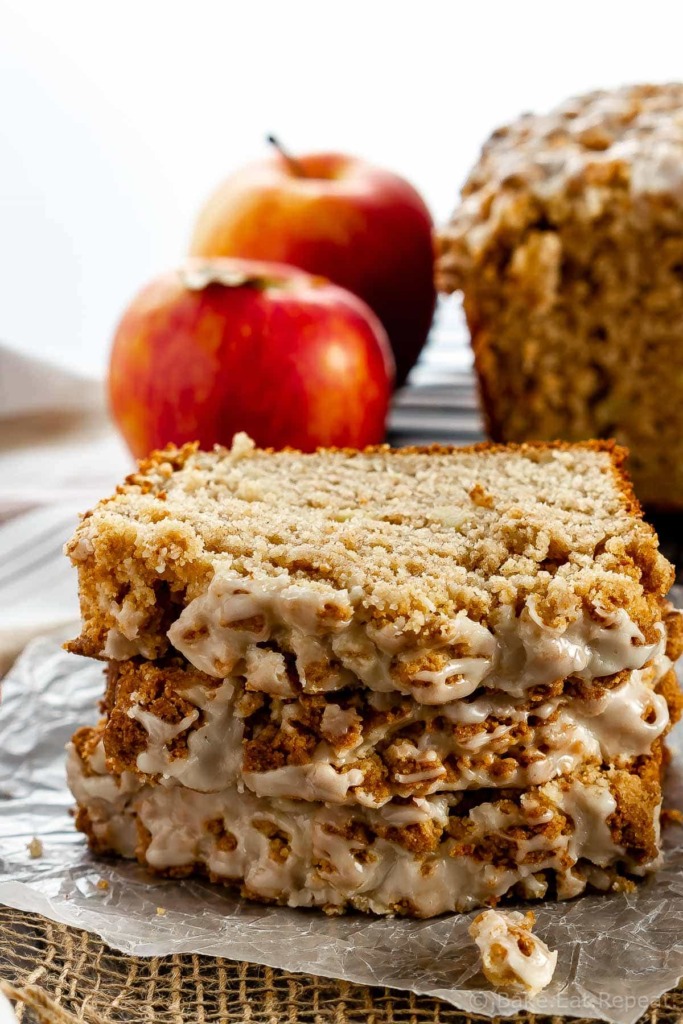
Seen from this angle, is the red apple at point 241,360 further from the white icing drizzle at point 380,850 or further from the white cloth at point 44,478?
the white icing drizzle at point 380,850

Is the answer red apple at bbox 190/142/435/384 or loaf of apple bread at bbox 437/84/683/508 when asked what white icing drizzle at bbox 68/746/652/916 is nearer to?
loaf of apple bread at bbox 437/84/683/508

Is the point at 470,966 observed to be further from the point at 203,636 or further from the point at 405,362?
the point at 405,362

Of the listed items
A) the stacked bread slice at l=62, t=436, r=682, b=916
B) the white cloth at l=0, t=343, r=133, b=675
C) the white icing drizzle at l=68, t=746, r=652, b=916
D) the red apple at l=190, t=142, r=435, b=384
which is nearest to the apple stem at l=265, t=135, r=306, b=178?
the red apple at l=190, t=142, r=435, b=384

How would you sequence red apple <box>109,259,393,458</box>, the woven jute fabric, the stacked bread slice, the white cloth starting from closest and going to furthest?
the woven jute fabric, the stacked bread slice, the white cloth, red apple <box>109,259,393,458</box>

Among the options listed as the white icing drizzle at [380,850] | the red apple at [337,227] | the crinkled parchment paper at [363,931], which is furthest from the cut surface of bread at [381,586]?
the red apple at [337,227]

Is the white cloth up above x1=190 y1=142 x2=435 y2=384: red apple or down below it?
below

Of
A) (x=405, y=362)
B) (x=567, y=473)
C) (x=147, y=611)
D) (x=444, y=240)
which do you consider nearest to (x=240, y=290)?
(x=444, y=240)
